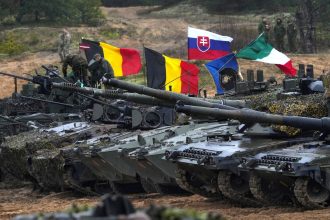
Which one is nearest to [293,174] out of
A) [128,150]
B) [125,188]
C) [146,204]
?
[146,204]

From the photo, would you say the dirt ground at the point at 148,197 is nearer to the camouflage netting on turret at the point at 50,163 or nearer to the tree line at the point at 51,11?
the camouflage netting on turret at the point at 50,163

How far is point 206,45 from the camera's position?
29062 millimetres

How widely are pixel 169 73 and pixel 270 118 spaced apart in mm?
12759

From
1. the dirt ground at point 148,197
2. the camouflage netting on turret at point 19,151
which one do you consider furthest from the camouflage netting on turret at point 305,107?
the camouflage netting on turret at point 19,151

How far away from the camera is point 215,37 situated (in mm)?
29047

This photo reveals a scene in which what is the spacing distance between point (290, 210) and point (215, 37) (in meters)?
15.1

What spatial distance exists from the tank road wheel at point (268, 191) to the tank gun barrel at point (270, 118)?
0.81 m

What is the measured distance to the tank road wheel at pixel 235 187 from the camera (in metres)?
15.3

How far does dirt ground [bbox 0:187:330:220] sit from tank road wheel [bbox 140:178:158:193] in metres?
0.18

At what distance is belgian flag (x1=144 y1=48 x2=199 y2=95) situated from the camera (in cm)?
2708

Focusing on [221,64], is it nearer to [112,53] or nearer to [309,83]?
[112,53]

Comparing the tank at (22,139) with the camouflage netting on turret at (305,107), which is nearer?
the camouflage netting on turret at (305,107)

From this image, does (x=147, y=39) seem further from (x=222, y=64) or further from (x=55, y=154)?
(x=55, y=154)

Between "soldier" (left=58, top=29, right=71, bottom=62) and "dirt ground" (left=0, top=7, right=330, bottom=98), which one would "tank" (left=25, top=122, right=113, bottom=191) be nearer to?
"dirt ground" (left=0, top=7, right=330, bottom=98)
